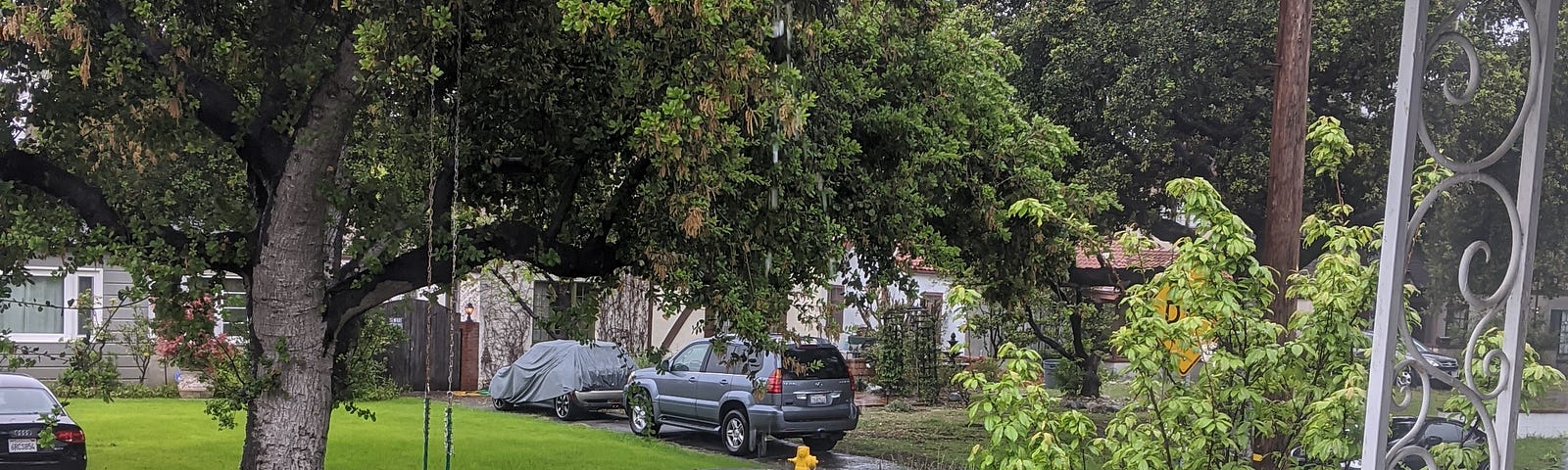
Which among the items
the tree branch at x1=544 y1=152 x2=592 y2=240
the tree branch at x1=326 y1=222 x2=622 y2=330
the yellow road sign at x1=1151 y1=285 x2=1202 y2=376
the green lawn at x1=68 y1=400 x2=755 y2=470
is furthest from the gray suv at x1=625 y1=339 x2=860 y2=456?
the yellow road sign at x1=1151 y1=285 x2=1202 y2=376

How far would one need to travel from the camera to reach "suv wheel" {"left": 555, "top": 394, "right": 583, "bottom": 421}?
17.4 metres

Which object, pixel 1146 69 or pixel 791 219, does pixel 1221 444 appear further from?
pixel 1146 69

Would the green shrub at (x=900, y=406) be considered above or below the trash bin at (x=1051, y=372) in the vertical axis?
below

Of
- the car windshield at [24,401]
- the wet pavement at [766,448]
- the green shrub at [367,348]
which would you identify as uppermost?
the green shrub at [367,348]

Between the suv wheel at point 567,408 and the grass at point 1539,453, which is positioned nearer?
the grass at point 1539,453

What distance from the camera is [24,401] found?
10.7 meters

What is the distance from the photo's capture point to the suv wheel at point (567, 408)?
1739 centimetres

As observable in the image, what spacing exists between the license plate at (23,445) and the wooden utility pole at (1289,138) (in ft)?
34.3

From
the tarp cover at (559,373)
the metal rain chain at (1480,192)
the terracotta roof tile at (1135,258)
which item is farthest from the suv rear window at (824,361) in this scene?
the metal rain chain at (1480,192)

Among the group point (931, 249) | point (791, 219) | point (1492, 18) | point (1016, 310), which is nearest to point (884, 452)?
point (1016, 310)

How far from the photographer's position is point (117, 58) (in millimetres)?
5676

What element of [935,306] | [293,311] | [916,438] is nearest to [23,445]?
[293,311]

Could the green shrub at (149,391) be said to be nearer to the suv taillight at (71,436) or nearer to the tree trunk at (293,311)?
the suv taillight at (71,436)

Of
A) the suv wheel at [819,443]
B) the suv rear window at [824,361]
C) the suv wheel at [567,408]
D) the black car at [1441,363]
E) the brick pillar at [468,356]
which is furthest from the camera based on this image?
the brick pillar at [468,356]
